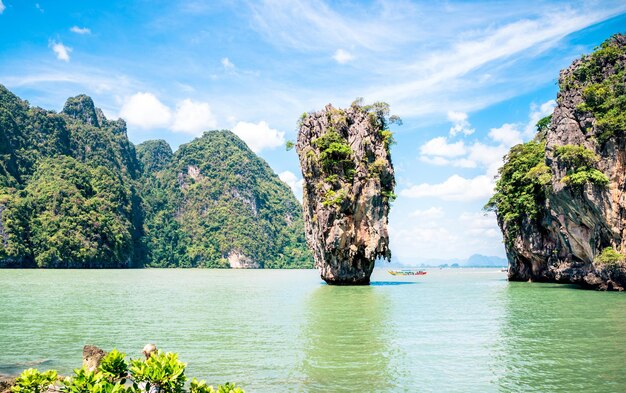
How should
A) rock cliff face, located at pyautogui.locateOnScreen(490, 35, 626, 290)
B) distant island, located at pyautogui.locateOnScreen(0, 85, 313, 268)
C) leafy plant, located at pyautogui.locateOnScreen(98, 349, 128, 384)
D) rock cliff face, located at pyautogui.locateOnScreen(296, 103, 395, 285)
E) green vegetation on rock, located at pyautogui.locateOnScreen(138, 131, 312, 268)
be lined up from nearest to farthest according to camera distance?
leafy plant, located at pyautogui.locateOnScreen(98, 349, 128, 384) < rock cliff face, located at pyautogui.locateOnScreen(490, 35, 626, 290) < rock cliff face, located at pyautogui.locateOnScreen(296, 103, 395, 285) < distant island, located at pyautogui.locateOnScreen(0, 85, 313, 268) < green vegetation on rock, located at pyautogui.locateOnScreen(138, 131, 312, 268)

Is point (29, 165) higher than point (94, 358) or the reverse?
higher

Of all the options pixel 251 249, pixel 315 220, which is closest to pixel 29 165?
pixel 251 249

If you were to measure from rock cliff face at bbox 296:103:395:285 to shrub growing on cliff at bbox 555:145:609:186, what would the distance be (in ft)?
40.5

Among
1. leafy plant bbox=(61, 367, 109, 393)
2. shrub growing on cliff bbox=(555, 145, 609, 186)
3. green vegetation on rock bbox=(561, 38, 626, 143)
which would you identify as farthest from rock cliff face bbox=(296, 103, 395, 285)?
leafy plant bbox=(61, 367, 109, 393)

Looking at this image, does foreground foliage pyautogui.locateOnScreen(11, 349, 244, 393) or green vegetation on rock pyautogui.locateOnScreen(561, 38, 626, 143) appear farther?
green vegetation on rock pyautogui.locateOnScreen(561, 38, 626, 143)

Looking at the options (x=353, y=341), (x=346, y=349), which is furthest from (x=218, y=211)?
(x=346, y=349)

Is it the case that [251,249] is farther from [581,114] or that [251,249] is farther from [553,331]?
[553,331]

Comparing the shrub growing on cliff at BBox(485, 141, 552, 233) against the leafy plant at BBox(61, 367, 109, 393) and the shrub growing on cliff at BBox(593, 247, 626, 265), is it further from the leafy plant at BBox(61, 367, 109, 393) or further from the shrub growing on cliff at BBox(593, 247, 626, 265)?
the leafy plant at BBox(61, 367, 109, 393)

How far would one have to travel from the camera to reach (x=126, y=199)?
101 m

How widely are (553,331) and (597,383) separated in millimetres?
6336

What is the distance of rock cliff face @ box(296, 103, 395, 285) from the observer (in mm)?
34219

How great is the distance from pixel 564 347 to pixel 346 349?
593cm

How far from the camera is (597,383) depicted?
898 cm

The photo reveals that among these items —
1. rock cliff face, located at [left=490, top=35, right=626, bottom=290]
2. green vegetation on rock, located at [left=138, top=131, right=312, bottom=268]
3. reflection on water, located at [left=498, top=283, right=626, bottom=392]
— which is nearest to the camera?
reflection on water, located at [left=498, top=283, right=626, bottom=392]
